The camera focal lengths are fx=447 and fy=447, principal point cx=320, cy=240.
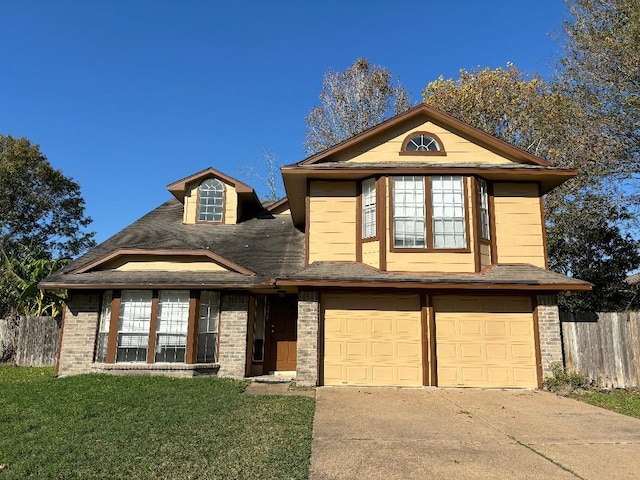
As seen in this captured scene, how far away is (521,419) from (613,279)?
16.0m

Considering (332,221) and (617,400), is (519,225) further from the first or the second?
(332,221)

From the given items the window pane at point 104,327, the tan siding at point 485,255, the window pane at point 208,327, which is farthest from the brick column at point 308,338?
the window pane at point 104,327

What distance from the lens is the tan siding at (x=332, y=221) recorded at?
12.3 meters

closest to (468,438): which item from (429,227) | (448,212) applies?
(429,227)

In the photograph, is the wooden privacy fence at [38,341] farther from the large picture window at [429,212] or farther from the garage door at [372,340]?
the large picture window at [429,212]

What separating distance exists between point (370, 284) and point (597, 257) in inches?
593

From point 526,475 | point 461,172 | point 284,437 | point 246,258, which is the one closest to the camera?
point 526,475

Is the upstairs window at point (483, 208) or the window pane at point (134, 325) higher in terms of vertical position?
the upstairs window at point (483, 208)

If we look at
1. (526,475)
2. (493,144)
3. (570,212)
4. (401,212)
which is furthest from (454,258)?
(570,212)

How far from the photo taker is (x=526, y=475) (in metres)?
4.98

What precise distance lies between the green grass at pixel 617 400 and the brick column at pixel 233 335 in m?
8.31

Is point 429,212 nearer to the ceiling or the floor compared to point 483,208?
nearer to the floor

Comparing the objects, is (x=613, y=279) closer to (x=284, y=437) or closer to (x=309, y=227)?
(x=309, y=227)

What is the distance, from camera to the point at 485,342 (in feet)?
37.2
